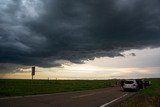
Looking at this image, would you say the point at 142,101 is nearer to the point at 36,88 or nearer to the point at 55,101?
the point at 55,101

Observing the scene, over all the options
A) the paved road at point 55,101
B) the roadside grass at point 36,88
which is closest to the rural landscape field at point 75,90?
the roadside grass at point 36,88

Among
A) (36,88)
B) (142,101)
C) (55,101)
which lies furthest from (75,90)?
(55,101)

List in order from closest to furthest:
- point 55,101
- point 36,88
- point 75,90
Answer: point 55,101, point 75,90, point 36,88

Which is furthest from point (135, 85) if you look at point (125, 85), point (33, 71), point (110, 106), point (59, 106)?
point (59, 106)

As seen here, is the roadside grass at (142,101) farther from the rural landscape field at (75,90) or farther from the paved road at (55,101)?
the paved road at (55,101)

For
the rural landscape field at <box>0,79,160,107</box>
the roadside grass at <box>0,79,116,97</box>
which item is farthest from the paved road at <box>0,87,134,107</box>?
the roadside grass at <box>0,79,116,97</box>

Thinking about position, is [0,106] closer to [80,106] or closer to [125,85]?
[80,106]

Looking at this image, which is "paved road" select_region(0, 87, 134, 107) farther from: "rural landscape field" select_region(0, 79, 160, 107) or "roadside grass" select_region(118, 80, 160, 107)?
"rural landscape field" select_region(0, 79, 160, 107)

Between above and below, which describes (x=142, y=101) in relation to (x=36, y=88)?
below

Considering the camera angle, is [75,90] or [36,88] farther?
[36,88]

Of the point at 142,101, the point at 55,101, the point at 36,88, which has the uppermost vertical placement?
the point at 36,88

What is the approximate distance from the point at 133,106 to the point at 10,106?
680 cm

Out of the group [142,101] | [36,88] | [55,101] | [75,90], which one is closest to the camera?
[55,101]

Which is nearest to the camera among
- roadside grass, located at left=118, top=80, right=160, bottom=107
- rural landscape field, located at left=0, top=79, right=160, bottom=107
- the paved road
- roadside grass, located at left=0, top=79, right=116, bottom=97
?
the paved road
